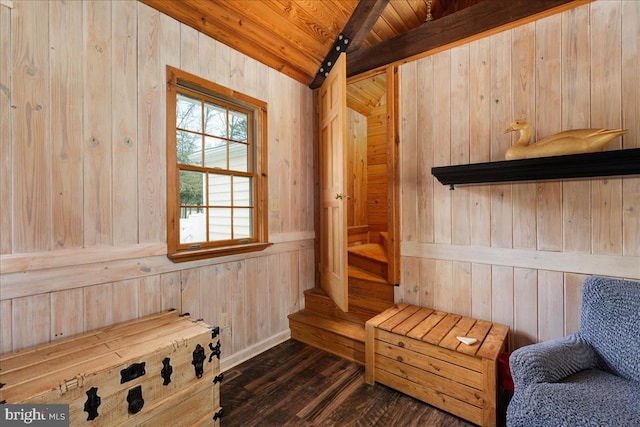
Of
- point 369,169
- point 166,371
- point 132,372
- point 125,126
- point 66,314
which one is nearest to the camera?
point 132,372

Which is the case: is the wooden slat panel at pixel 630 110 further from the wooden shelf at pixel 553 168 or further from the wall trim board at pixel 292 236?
the wall trim board at pixel 292 236

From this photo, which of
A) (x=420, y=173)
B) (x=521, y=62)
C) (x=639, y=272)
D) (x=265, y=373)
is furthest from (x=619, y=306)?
(x=265, y=373)

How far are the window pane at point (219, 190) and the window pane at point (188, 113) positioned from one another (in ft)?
1.22

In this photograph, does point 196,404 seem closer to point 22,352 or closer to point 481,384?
point 22,352

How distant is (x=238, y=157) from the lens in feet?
7.76

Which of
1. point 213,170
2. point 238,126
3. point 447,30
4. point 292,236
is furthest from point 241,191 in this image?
point 447,30

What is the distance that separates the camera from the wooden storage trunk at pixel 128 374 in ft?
3.60

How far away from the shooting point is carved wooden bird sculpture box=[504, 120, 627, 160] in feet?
4.89

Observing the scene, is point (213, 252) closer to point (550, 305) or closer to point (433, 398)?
point (433, 398)

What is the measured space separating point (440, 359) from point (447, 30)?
2329mm

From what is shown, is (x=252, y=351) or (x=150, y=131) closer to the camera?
(x=150, y=131)

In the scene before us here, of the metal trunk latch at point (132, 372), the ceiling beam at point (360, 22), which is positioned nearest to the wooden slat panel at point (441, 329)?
the metal trunk latch at point (132, 372)

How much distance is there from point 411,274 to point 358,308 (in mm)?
579

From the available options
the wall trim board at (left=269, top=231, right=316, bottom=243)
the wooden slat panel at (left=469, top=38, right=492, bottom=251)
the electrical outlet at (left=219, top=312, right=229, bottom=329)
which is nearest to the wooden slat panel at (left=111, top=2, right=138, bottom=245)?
the electrical outlet at (left=219, top=312, right=229, bottom=329)
